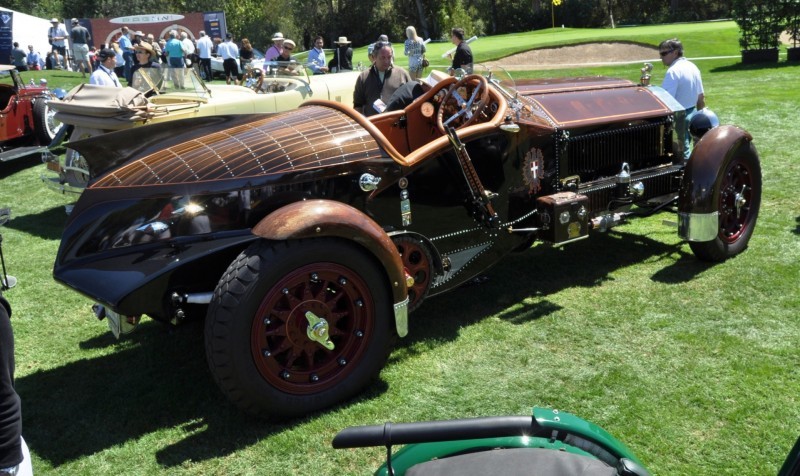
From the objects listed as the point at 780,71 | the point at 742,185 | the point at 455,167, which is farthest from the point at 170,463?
the point at 780,71

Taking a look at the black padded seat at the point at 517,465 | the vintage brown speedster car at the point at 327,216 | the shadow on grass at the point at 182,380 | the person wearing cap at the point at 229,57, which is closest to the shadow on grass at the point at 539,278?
the shadow on grass at the point at 182,380

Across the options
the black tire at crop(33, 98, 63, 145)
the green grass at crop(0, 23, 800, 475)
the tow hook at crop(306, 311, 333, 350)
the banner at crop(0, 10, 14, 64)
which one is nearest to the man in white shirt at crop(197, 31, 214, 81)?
the black tire at crop(33, 98, 63, 145)

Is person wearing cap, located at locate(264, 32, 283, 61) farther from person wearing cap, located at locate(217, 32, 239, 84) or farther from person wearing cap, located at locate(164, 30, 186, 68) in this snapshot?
person wearing cap, located at locate(217, 32, 239, 84)

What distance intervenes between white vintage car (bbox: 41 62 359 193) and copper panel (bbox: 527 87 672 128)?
14.5 feet

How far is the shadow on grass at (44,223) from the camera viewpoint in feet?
26.7

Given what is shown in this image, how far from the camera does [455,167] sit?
4758 mm

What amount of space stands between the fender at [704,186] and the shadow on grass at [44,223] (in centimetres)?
639

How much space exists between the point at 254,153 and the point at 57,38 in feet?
99.0

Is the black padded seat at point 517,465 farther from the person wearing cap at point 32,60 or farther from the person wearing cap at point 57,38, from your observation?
the person wearing cap at point 32,60

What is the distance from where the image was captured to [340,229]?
3.79 metres

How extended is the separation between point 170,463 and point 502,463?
214 cm

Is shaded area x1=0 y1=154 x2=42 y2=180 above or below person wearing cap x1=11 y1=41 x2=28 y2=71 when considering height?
below

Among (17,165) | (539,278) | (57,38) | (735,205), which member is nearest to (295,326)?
(539,278)

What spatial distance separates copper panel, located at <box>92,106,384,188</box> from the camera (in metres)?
4.02
